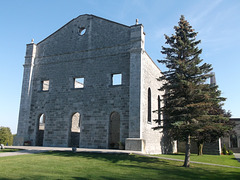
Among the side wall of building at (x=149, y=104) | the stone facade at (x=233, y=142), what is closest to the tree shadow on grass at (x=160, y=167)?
the side wall of building at (x=149, y=104)

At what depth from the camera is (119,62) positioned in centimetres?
1948

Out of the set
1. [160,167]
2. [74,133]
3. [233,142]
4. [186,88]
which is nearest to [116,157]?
[160,167]

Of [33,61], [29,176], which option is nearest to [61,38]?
[33,61]

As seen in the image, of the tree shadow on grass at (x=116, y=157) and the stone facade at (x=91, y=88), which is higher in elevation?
the stone facade at (x=91, y=88)

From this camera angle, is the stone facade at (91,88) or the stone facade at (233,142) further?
the stone facade at (233,142)

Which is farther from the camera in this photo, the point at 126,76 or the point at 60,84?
the point at 60,84

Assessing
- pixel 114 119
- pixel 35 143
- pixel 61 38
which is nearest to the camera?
pixel 35 143

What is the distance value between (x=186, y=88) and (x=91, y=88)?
9501 mm

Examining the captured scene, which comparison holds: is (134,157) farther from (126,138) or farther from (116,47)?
(116,47)

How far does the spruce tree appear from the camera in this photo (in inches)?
504

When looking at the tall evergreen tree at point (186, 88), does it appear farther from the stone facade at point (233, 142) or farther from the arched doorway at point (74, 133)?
the stone facade at point (233, 142)

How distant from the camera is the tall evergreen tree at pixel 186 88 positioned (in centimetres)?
1280

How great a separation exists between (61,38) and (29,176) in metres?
17.0

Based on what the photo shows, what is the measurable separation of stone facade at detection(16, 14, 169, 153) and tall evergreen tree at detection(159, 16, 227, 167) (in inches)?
162
